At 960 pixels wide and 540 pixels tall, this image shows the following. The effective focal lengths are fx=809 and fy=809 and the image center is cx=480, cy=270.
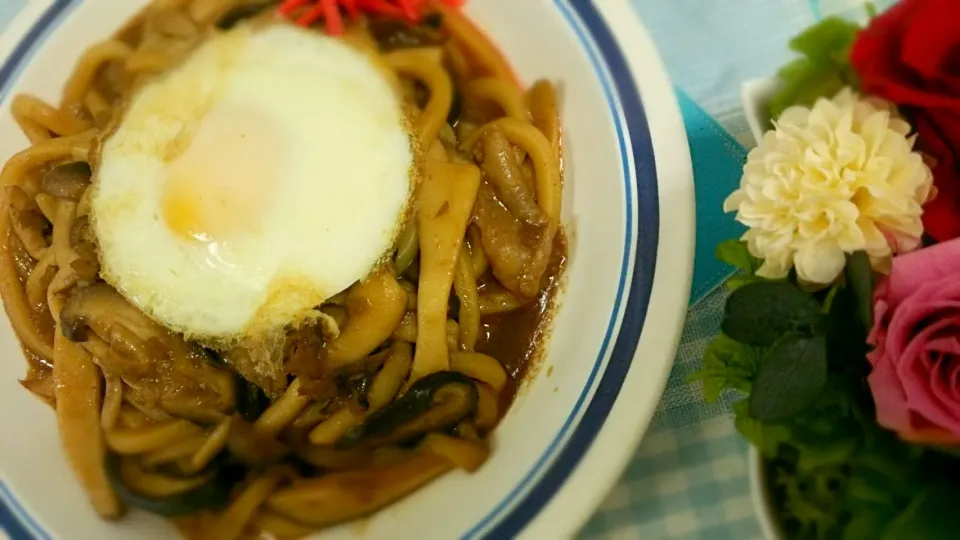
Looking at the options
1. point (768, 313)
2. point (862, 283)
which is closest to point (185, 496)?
point (768, 313)

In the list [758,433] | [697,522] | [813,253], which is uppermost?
[813,253]

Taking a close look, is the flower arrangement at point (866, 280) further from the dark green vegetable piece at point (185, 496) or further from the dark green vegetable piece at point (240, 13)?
the dark green vegetable piece at point (240, 13)

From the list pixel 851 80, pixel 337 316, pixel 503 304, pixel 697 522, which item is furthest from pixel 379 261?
pixel 851 80

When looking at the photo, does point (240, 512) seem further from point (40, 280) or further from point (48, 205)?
point (48, 205)

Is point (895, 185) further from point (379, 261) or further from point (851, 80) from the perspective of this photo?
point (379, 261)

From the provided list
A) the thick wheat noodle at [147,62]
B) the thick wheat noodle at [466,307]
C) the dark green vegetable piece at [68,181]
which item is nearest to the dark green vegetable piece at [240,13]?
the thick wheat noodle at [147,62]

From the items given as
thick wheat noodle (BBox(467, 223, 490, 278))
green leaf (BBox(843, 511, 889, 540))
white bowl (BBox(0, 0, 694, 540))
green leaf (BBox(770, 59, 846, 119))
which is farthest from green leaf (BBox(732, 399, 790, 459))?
thick wheat noodle (BBox(467, 223, 490, 278))

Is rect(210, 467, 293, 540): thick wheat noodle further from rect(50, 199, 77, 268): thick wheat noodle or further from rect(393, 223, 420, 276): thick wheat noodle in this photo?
rect(50, 199, 77, 268): thick wheat noodle
